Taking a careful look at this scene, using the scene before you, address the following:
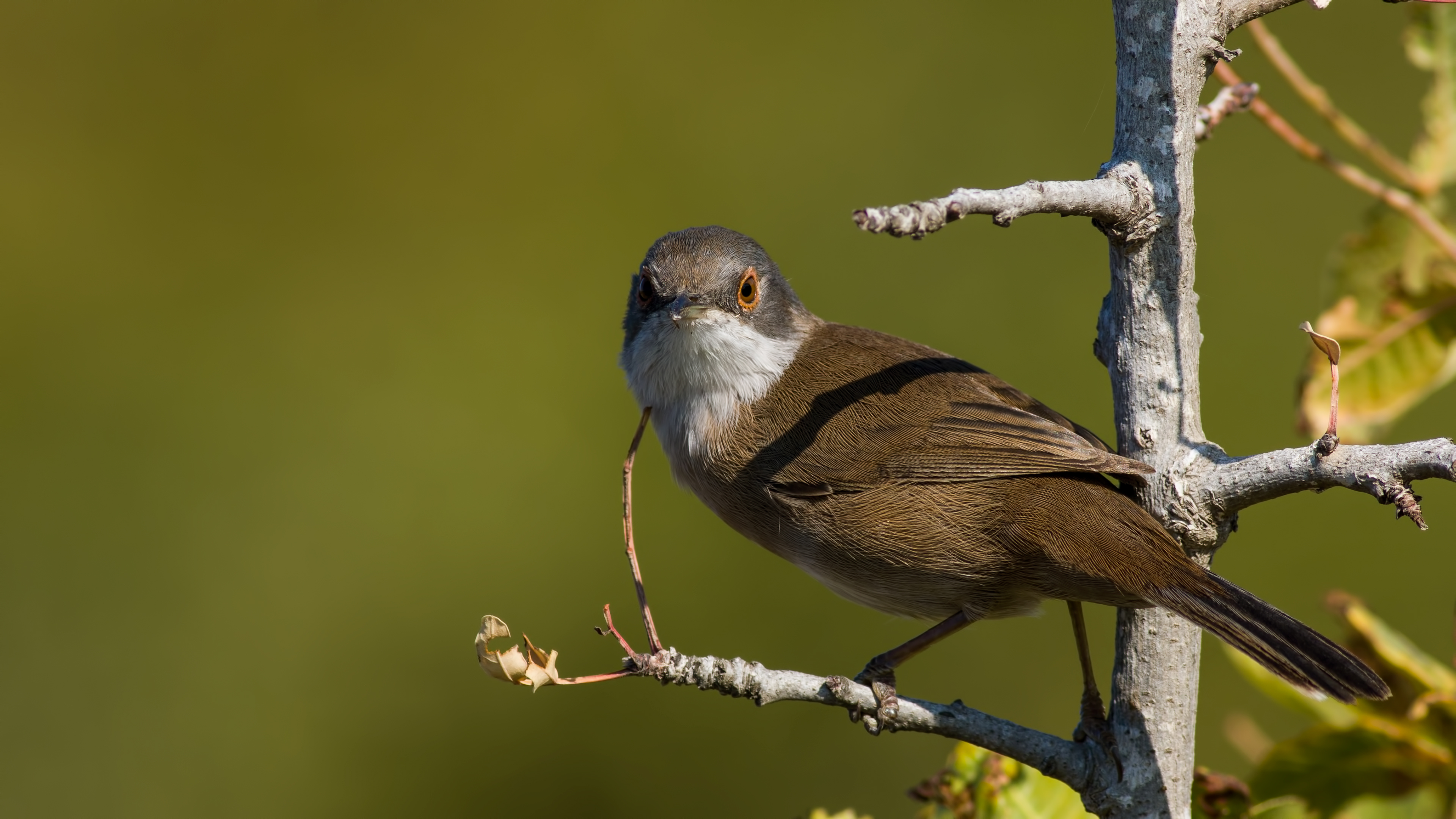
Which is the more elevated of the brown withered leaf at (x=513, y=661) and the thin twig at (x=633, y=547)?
the thin twig at (x=633, y=547)

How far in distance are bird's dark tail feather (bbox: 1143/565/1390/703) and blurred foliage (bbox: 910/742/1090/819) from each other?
1.68 feet

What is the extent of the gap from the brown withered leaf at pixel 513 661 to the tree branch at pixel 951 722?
289 mm

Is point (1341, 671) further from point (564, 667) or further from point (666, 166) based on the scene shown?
point (666, 166)

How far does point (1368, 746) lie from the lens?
2.58 metres

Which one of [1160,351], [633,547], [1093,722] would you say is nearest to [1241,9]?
[1160,351]

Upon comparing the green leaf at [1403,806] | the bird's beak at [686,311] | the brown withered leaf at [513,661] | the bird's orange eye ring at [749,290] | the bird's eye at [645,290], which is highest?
the bird's orange eye ring at [749,290]

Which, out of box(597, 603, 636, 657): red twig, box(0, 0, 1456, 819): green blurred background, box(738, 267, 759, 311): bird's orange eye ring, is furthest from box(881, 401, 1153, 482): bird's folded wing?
box(0, 0, 1456, 819): green blurred background

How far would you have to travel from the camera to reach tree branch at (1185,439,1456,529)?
1.87 m

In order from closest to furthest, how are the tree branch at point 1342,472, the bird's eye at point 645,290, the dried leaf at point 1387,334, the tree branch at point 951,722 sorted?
the tree branch at point 1342,472, the tree branch at point 951,722, the dried leaf at point 1387,334, the bird's eye at point 645,290

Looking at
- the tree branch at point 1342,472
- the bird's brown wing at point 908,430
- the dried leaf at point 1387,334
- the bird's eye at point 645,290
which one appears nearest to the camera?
the tree branch at point 1342,472

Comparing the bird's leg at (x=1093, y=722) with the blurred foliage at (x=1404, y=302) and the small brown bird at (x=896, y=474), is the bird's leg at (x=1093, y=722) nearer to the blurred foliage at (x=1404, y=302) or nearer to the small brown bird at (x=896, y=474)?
the small brown bird at (x=896, y=474)

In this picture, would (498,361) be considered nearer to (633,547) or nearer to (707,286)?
Answer: (707,286)

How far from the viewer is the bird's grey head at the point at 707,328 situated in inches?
139

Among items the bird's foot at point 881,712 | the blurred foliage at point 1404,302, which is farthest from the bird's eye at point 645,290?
the blurred foliage at point 1404,302
